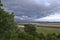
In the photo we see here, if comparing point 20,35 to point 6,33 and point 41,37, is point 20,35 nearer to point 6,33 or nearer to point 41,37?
point 41,37

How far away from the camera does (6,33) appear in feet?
121

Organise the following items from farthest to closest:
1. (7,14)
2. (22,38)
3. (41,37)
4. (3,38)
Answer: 1. (41,37)
2. (22,38)
3. (7,14)
4. (3,38)

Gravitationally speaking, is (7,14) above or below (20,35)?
above

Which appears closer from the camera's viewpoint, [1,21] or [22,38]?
[1,21]

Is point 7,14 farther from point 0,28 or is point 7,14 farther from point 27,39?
point 27,39

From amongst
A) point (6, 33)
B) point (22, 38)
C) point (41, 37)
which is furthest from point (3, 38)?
point (41, 37)

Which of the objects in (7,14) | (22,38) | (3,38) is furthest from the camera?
(22,38)

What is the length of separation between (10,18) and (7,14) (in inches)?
45.4

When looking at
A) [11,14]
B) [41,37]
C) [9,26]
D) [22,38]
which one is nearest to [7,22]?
[9,26]

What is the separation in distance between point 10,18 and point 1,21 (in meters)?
3.94

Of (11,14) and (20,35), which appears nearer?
(11,14)

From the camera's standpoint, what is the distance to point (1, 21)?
36.6m

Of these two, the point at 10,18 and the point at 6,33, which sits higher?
the point at 10,18

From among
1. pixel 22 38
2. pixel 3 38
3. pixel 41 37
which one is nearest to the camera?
pixel 3 38
